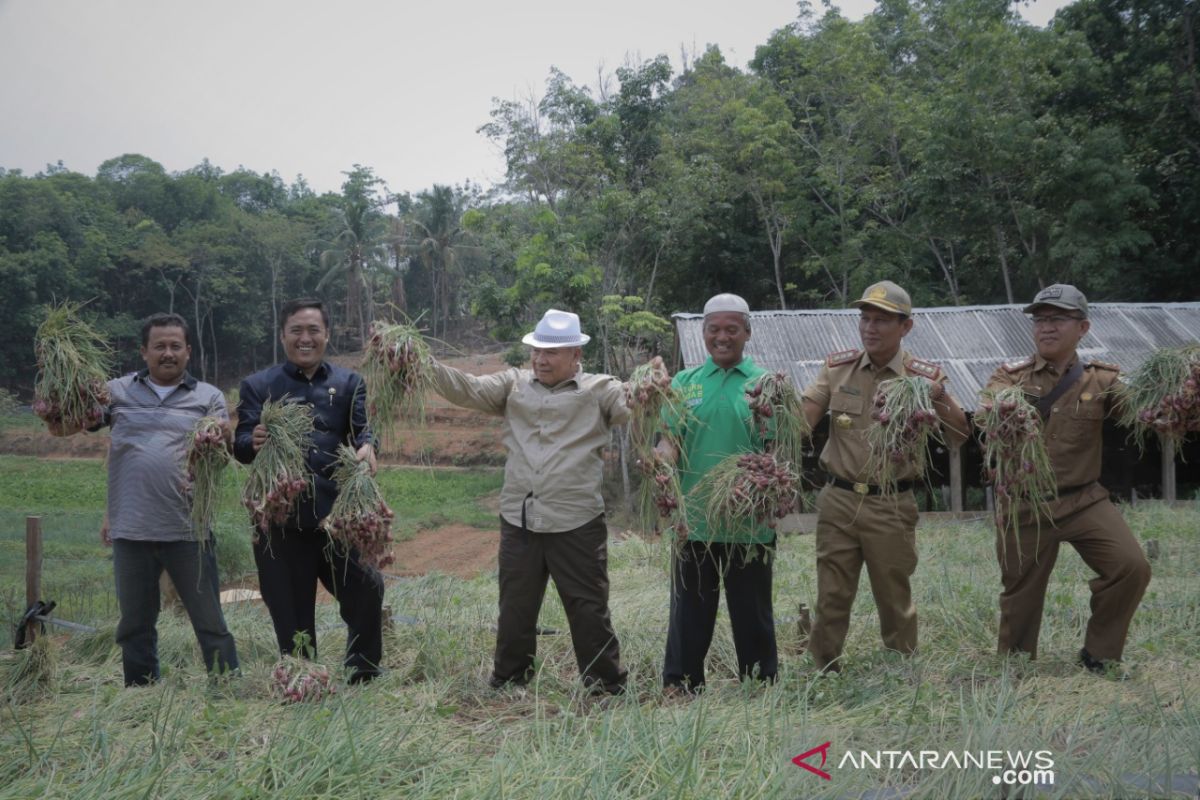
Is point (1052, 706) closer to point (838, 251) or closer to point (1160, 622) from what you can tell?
point (1160, 622)

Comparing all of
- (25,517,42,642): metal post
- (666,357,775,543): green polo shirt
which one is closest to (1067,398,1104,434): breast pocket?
(666,357,775,543): green polo shirt

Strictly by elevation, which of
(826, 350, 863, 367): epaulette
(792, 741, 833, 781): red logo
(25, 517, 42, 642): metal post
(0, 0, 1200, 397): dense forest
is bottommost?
(792, 741, 833, 781): red logo

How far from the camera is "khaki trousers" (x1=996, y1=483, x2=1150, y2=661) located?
13.4 ft

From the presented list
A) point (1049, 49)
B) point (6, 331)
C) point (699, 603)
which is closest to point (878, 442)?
point (699, 603)

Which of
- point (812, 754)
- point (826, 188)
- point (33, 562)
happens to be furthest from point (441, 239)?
point (812, 754)

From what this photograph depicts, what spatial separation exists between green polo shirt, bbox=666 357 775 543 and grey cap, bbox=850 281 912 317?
58 cm

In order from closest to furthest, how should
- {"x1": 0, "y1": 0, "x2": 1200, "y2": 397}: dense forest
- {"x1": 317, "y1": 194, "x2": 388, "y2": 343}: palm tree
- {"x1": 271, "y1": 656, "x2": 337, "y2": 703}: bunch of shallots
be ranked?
{"x1": 271, "y1": 656, "x2": 337, "y2": 703}: bunch of shallots → {"x1": 0, "y1": 0, "x2": 1200, "y2": 397}: dense forest → {"x1": 317, "y1": 194, "x2": 388, "y2": 343}: palm tree

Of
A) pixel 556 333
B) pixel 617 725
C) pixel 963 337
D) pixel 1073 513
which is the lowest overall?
pixel 617 725

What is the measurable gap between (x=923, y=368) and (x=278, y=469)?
9.36 ft

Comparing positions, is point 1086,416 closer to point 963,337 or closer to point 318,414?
point 318,414

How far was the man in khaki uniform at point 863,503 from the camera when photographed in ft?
13.4

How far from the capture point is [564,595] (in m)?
4.05

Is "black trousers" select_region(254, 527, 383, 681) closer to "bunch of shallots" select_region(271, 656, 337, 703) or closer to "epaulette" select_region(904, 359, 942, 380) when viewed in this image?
"bunch of shallots" select_region(271, 656, 337, 703)

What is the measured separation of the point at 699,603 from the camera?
4.10m
